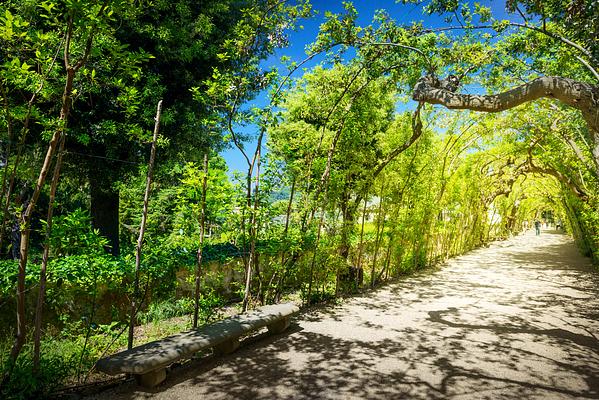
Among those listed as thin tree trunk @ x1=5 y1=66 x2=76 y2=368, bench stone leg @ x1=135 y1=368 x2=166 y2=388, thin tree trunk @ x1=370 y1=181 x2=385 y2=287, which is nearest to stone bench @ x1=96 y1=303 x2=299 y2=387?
bench stone leg @ x1=135 y1=368 x2=166 y2=388

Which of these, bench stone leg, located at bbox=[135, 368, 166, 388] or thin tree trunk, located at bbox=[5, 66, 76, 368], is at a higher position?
thin tree trunk, located at bbox=[5, 66, 76, 368]

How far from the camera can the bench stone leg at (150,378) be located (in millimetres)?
2922

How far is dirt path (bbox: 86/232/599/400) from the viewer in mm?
2928

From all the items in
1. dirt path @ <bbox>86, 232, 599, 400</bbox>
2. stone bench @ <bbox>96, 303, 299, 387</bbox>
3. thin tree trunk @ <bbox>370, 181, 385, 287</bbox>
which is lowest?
dirt path @ <bbox>86, 232, 599, 400</bbox>

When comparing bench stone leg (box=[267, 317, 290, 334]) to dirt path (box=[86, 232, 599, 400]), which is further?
bench stone leg (box=[267, 317, 290, 334])

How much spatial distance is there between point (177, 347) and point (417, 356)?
2.52m

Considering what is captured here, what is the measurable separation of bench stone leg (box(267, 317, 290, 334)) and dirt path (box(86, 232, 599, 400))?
0.33ft

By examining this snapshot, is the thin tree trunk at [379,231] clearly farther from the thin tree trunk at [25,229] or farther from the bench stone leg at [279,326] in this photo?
the thin tree trunk at [25,229]

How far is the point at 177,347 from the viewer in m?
3.01

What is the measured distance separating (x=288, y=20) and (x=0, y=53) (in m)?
4.87

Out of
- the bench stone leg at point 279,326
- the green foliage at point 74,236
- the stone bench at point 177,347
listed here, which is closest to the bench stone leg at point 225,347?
the stone bench at point 177,347

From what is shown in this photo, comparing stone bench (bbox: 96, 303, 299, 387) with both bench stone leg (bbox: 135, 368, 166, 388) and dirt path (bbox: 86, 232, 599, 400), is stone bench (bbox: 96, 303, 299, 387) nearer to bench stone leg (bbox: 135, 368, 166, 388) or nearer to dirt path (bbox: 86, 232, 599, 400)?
bench stone leg (bbox: 135, 368, 166, 388)

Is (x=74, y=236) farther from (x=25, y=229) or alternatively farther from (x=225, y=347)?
(x=225, y=347)

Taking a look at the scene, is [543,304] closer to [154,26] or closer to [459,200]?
[459,200]
